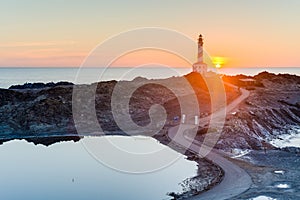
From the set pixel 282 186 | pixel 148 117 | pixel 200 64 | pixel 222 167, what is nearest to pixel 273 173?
pixel 282 186

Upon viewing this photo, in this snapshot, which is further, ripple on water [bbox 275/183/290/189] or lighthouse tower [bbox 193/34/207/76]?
lighthouse tower [bbox 193/34/207/76]

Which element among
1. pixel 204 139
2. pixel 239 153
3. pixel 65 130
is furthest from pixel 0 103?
pixel 239 153

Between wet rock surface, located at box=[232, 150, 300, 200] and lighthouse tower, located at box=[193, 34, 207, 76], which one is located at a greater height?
lighthouse tower, located at box=[193, 34, 207, 76]

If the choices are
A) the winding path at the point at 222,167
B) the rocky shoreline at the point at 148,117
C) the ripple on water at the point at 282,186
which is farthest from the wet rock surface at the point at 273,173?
the rocky shoreline at the point at 148,117

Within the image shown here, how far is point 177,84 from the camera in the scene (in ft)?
311

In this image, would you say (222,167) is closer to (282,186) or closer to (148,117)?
(282,186)

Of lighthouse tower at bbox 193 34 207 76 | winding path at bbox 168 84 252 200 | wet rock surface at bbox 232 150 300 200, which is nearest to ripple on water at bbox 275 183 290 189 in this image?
wet rock surface at bbox 232 150 300 200

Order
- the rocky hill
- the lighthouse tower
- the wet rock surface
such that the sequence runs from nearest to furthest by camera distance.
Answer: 1. the wet rock surface
2. the rocky hill
3. the lighthouse tower

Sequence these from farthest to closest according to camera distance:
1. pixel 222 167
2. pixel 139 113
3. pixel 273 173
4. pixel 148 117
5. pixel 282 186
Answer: pixel 139 113, pixel 148 117, pixel 222 167, pixel 273 173, pixel 282 186

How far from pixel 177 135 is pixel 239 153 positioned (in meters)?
10.2

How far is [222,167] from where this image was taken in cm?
3444

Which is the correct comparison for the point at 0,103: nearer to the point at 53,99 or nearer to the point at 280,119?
the point at 53,99

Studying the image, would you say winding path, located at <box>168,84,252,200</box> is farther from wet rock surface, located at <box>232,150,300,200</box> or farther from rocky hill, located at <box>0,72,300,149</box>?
rocky hill, located at <box>0,72,300,149</box>

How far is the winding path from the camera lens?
91.1 feet
